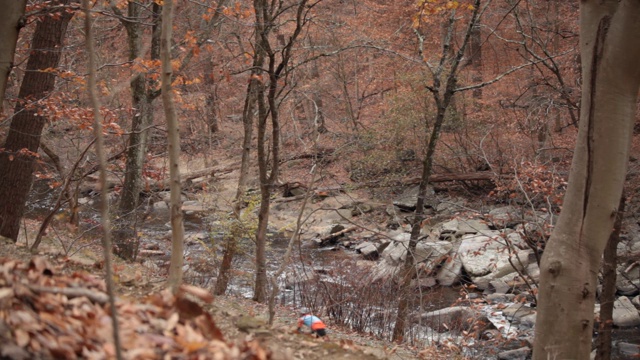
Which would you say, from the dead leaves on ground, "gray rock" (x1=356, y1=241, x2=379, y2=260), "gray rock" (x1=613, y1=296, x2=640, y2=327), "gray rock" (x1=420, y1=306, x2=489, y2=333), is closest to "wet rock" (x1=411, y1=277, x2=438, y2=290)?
"gray rock" (x1=420, y1=306, x2=489, y2=333)

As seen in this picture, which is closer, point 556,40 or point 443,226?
point 443,226

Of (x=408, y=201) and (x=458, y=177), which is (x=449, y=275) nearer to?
(x=408, y=201)

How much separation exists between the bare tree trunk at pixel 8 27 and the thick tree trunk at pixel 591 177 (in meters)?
4.95

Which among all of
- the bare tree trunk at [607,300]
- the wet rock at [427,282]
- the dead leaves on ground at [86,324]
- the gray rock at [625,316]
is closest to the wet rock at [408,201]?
the wet rock at [427,282]

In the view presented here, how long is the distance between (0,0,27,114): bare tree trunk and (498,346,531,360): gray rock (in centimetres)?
801

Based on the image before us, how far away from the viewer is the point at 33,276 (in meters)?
3.41

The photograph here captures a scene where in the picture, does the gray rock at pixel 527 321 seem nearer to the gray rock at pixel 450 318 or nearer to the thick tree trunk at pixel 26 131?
the gray rock at pixel 450 318

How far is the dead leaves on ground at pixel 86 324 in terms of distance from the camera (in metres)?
2.44

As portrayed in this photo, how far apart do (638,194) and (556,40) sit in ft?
30.7

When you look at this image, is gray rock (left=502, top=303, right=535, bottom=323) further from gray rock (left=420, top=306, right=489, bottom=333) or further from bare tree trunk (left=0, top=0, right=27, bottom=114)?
bare tree trunk (left=0, top=0, right=27, bottom=114)

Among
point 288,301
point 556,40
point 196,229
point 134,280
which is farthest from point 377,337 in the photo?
point 556,40

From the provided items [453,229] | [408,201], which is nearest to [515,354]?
[453,229]

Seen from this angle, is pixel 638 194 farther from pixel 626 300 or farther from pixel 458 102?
pixel 458 102

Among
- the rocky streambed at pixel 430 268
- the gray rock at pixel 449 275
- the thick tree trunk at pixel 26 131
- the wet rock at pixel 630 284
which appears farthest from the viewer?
the gray rock at pixel 449 275
